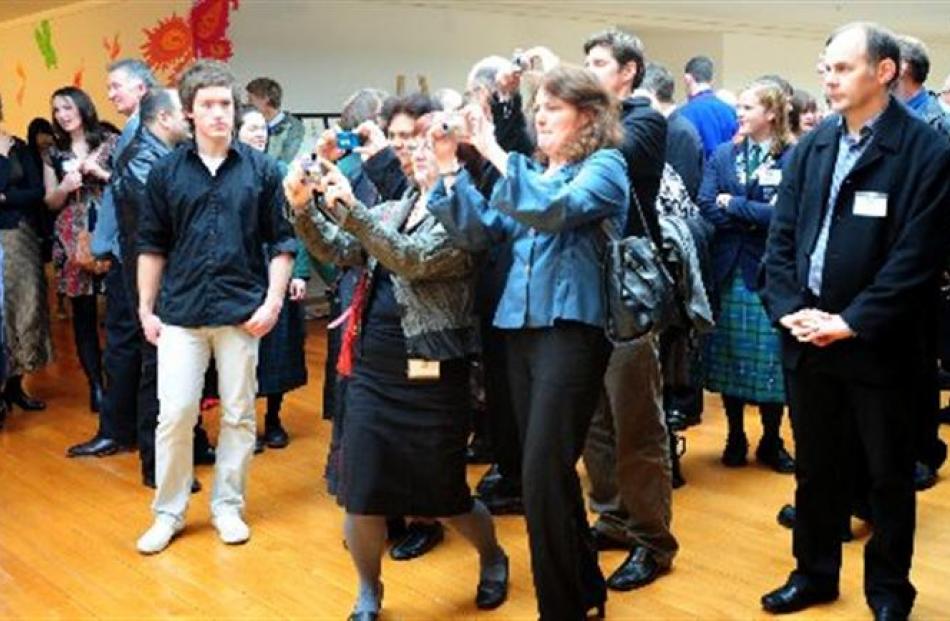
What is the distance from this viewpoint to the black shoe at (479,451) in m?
4.27

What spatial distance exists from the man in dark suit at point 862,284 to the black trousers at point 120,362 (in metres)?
2.70

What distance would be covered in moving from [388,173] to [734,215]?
1.55 metres

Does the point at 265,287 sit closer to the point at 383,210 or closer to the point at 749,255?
the point at 383,210

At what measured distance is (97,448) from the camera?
4547 mm

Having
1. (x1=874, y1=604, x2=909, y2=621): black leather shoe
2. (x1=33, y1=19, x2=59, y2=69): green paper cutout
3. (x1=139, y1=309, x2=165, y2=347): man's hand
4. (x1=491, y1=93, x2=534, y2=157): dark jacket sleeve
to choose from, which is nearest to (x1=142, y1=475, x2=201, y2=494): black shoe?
(x1=139, y1=309, x2=165, y2=347): man's hand

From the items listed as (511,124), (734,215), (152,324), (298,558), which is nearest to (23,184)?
(152,324)

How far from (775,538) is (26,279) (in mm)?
3708

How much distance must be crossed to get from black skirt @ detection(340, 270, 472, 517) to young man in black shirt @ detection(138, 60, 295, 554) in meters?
0.76

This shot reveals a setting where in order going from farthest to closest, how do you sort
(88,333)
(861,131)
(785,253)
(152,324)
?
1. (88,333)
2. (152,324)
3. (785,253)
4. (861,131)

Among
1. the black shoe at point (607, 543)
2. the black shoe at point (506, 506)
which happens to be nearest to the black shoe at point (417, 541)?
the black shoe at point (506, 506)

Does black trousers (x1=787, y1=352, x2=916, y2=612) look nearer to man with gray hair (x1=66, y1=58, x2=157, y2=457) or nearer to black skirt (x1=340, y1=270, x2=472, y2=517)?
black skirt (x1=340, y1=270, x2=472, y2=517)

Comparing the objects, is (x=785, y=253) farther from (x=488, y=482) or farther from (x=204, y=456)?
(x=204, y=456)

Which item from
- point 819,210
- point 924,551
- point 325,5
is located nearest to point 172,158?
point 819,210

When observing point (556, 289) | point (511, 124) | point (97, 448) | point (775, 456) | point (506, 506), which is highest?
point (511, 124)
